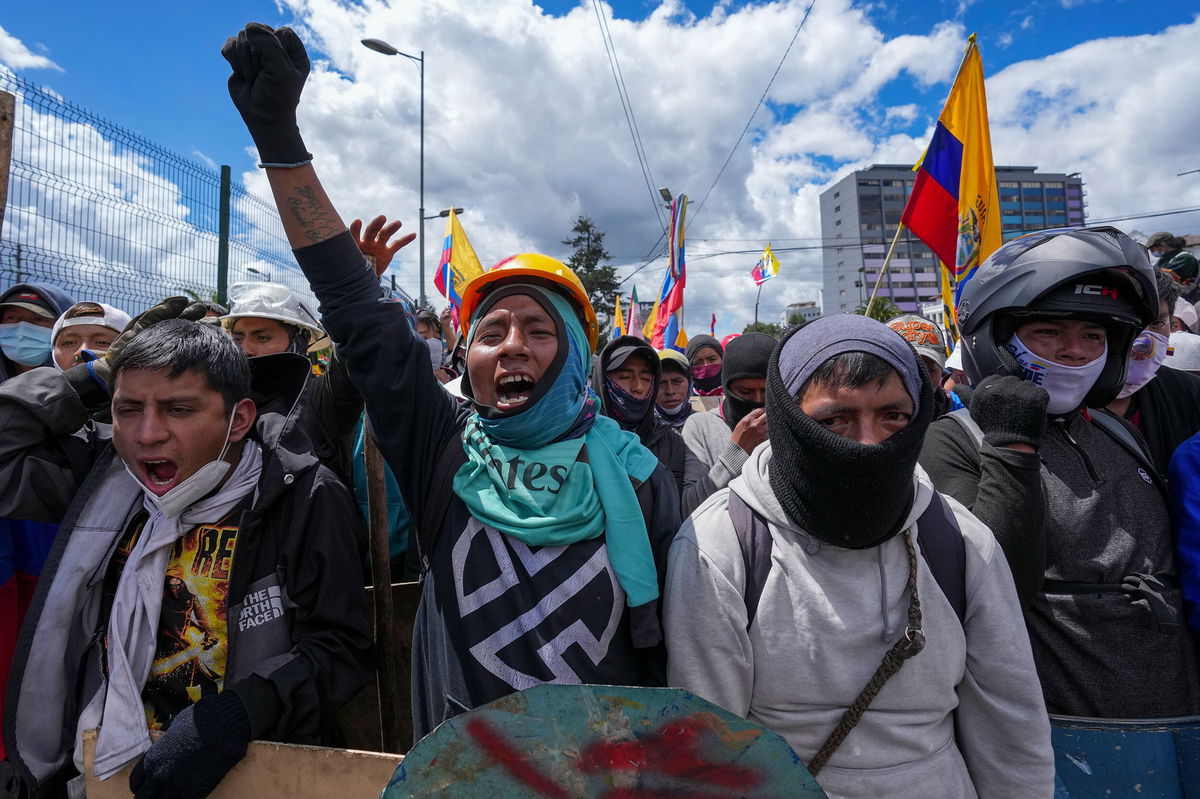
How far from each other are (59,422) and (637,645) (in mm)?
1724

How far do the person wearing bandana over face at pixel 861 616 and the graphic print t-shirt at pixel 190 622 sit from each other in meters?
1.20

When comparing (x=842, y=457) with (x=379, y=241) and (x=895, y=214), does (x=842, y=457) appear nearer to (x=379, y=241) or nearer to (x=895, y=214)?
(x=379, y=241)

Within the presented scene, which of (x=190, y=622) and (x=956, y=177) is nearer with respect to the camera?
(x=190, y=622)

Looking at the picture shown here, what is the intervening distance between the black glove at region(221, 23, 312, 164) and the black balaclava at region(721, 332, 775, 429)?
2.71 m

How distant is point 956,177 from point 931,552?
422 centimetres

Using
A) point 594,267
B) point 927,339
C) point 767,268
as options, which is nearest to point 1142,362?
point 927,339

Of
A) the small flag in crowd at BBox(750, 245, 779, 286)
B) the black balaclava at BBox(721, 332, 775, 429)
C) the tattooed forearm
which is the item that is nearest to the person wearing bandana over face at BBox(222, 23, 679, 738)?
the tattooed forearm

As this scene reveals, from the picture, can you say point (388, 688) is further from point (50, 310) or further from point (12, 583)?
point (50, 310)

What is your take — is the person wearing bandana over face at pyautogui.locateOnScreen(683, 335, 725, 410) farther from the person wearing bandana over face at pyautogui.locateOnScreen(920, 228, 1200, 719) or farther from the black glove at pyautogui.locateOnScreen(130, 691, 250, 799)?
the black glove at pyautogui.locateOnScreen(130, 691, 250, 799)

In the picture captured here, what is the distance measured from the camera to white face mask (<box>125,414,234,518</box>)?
1.73m

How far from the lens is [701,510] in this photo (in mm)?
1666

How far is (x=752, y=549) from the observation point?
1536 mm

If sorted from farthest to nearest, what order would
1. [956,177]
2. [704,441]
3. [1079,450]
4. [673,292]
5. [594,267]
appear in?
1. [594,267]
2. [673,292]
3. [956,177]
4. [704,441]
5. [1079,450]

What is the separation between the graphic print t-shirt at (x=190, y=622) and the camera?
170 cm
